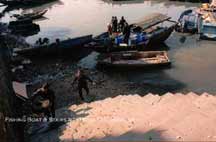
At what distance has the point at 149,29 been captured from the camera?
2319 cm

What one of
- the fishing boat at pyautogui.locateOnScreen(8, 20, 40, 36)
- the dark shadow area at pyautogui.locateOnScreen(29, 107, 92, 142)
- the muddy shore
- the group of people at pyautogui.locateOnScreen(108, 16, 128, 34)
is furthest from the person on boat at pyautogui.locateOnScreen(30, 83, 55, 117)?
the fishing boat at pyautogui.locateOnScreen(8, 20, 40, 36)

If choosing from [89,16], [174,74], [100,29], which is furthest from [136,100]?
[89,16]

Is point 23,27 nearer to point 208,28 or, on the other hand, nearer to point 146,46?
point 146,46

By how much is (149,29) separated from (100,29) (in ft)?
17.5

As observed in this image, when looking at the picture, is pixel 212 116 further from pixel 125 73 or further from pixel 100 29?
pixel 100 29

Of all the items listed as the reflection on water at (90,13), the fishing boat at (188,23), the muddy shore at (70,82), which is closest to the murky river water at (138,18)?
the reflection on water at (90,13)

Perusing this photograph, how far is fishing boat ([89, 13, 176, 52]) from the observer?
20266mm

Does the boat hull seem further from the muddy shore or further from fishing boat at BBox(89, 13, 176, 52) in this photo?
the muddy shore

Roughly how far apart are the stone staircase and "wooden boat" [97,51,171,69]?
805 centimetres

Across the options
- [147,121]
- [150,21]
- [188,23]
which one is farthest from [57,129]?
[188,23]

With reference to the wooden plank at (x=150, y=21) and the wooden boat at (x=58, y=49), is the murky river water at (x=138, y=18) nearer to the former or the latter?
the wooden boat at (x=58, y=49)

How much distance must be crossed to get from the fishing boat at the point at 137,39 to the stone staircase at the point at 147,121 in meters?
10.1

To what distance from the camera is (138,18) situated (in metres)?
30.9

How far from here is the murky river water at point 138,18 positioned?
16.9 meters
